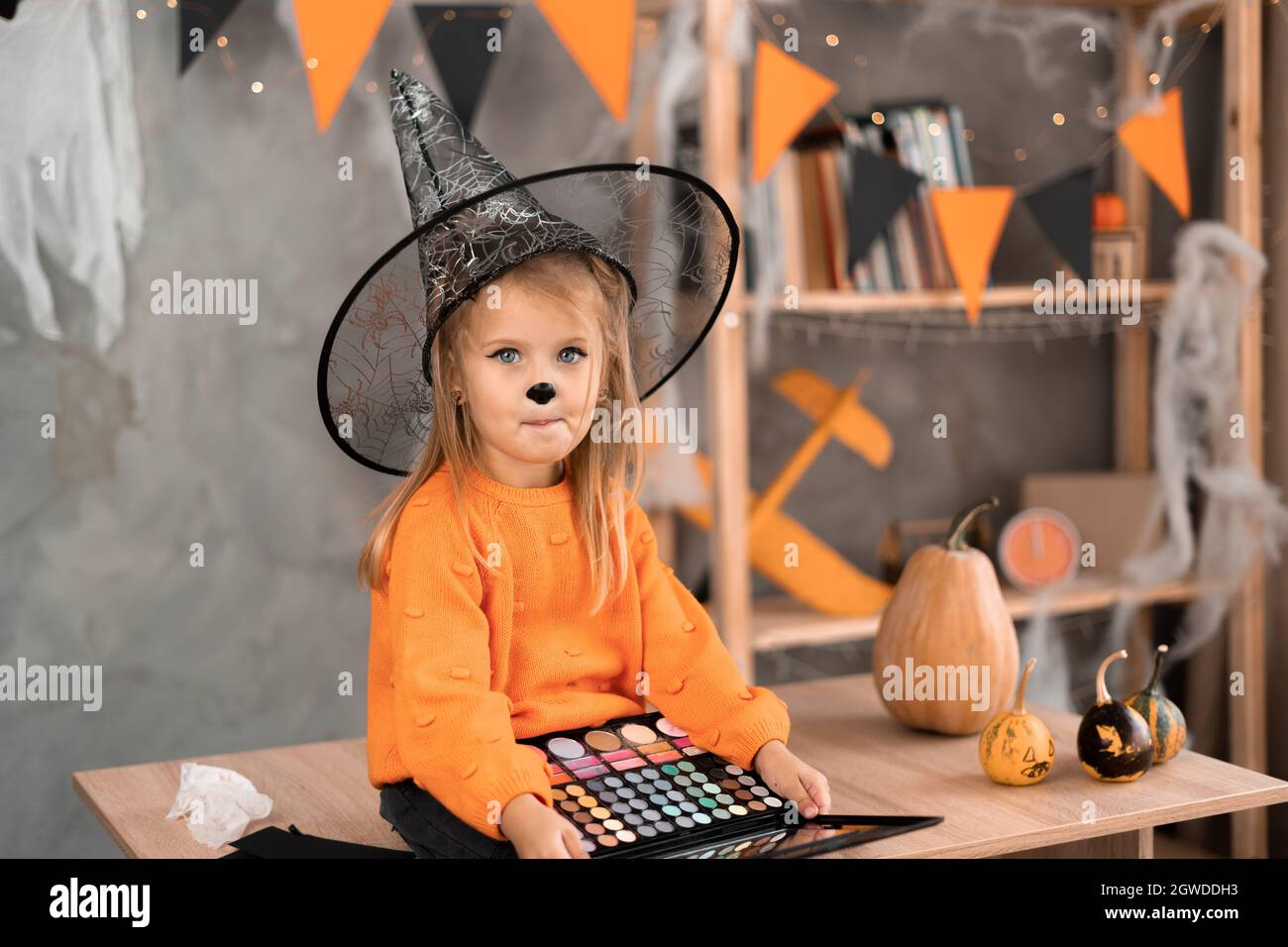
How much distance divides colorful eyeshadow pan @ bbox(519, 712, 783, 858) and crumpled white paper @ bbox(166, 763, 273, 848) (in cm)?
25

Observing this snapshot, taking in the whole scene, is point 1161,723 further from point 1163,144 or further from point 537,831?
point 1163,144

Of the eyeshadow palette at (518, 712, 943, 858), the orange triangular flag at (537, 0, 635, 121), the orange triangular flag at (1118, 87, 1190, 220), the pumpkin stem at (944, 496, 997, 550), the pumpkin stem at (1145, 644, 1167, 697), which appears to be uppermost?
the orange triangular flag at (537, 0, 635, 121)

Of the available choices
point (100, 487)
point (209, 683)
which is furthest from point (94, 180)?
point (209, 683)

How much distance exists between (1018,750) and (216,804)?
65cm

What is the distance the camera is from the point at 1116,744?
3.60 ft

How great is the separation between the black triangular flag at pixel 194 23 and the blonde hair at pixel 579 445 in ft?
3.49

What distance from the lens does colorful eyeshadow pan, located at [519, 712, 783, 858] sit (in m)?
0.91

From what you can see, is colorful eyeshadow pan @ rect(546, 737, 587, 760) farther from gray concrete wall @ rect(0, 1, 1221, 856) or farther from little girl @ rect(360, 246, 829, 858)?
gray concrete wall @ rect(0, 1, 1221, 856)

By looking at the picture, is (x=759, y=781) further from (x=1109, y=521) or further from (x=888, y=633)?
(x=1109, y=521)

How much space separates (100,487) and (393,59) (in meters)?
0.75

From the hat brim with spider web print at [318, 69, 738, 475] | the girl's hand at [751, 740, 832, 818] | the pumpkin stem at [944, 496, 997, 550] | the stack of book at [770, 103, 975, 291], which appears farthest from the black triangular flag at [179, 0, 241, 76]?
the girl's hand at [751, 740, 832, 818]

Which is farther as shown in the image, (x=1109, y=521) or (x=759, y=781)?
(x=1109, y=521)

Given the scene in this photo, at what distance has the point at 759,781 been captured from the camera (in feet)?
3.33

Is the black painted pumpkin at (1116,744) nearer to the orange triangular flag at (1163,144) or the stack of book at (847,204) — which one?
the stack of book at (847,204)
